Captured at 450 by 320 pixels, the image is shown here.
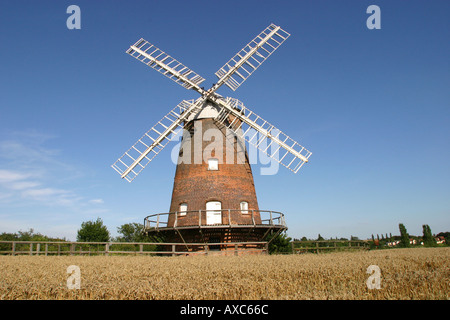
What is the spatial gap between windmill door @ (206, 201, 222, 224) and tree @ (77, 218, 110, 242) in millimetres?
24311

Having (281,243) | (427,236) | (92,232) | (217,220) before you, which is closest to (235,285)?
(217,220)

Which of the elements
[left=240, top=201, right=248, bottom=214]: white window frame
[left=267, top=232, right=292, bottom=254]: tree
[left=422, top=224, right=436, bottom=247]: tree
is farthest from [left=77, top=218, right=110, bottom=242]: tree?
[left=422, top=224, right=436, bottom=247]: tree

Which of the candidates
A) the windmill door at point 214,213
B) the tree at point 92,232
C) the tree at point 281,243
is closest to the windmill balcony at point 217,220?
the windmill door at point 214,213

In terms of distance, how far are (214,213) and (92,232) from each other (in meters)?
24.6

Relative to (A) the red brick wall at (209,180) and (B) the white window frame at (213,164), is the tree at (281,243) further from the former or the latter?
(B) the white window frame at (213,164)

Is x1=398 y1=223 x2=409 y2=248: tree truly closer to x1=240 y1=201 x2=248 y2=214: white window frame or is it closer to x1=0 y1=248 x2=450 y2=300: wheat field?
x1=240 y1=201 x2=248 y2=214: white window frame

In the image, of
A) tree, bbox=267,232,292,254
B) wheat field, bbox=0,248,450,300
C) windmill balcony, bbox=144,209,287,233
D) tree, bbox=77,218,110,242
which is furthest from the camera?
tree, bbox=77,218,110,242

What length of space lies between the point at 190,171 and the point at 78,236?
25.0 meters

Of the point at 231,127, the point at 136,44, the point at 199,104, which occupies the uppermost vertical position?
the point at 136,44

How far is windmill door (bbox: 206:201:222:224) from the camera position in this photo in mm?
15742

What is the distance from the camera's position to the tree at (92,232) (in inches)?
1391

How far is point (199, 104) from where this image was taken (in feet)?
59.1
